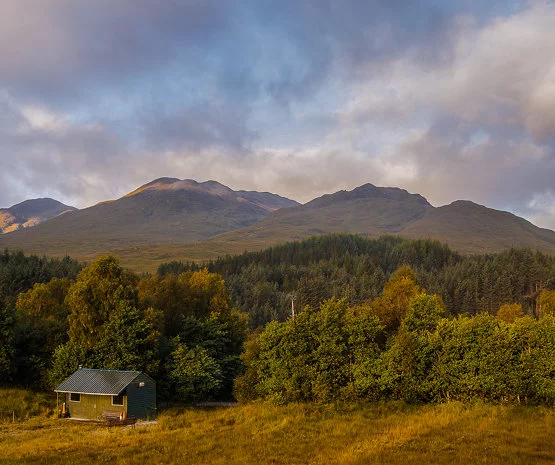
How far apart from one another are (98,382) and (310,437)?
816 inches

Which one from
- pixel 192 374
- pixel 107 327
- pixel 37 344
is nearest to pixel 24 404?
pixel 107 327

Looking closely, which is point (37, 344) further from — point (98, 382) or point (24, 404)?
point (98, 382)

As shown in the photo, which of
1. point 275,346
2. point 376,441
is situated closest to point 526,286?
point 275,346

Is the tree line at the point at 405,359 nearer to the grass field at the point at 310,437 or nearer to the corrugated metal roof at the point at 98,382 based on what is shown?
the grass field at the point at 310,437

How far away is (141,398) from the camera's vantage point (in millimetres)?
37344

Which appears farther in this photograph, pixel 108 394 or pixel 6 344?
pixel 6 344

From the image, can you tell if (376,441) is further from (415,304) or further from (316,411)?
(415,304)

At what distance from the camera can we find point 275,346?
39.5 m

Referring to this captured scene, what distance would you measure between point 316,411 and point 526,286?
141 meters

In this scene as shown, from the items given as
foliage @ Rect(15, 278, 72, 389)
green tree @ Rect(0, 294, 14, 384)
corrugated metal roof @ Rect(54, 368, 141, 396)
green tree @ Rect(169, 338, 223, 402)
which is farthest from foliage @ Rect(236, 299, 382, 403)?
green tree @ Rect(0, 294, 14, 384)

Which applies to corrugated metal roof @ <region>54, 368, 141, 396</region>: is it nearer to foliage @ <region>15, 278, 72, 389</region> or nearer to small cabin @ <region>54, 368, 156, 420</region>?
small cabin @ <region>54, 368, 156, 420</region>

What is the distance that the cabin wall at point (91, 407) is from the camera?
121 feet

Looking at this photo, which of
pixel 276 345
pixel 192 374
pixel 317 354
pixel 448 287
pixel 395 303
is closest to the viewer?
pixel 317 354

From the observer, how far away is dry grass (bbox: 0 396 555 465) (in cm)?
2081
